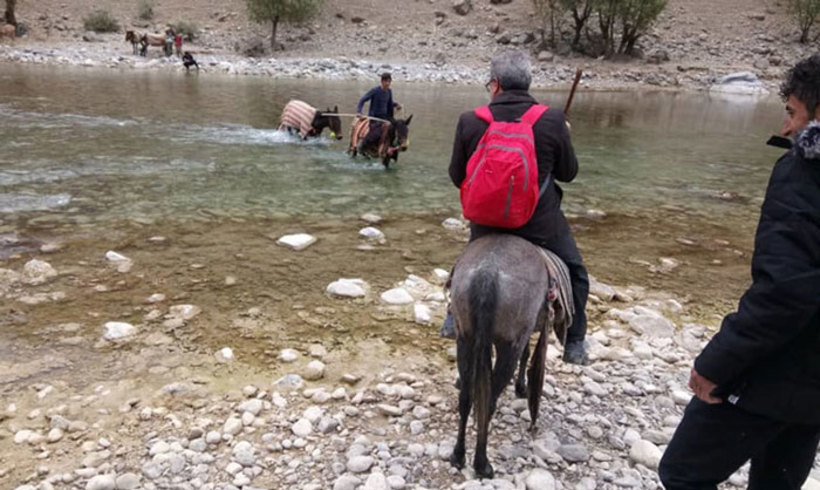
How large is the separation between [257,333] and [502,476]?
2.78 m

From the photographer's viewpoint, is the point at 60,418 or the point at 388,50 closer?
the point at 60,418

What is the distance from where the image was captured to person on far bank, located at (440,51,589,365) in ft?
12.3

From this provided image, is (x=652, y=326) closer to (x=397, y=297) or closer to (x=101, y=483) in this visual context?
(x=397, y=297)

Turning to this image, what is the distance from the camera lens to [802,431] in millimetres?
2533

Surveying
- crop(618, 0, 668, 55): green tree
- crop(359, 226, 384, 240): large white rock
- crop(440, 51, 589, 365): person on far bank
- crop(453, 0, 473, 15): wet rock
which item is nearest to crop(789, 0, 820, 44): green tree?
crop(618, 0, 668, 55): green tree

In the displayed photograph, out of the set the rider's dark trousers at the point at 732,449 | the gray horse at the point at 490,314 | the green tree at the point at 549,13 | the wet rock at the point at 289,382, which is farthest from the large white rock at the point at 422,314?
the green tree at the point at 549,13

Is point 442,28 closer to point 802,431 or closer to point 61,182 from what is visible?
point 61,182

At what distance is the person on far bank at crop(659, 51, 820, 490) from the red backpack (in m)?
1.46

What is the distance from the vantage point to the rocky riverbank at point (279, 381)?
367 centimetres

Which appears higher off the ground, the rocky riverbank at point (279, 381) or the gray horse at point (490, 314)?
the gray horse at point (490, 314)

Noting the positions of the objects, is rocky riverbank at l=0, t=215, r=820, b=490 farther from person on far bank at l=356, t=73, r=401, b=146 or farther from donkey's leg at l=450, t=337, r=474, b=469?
person on far bank at l=356, t=73, r=401, b=146

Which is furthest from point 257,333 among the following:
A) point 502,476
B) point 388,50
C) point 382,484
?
point 388,50

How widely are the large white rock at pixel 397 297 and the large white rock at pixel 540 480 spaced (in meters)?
2.84

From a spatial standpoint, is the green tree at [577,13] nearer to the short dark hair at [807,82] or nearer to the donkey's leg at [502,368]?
the donkey's leg at [502,368]
